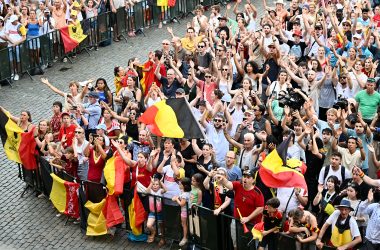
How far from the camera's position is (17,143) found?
16.7 m

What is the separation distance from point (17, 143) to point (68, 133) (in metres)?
1.10

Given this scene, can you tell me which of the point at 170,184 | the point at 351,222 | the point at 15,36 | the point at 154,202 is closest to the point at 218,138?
the point at 170,184

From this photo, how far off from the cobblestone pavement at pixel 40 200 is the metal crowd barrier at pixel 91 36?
362mm

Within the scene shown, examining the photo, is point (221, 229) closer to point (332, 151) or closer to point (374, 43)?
point (332, 151)

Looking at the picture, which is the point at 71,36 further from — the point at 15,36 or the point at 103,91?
the point at 103,91

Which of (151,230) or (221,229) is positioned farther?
(151,230)

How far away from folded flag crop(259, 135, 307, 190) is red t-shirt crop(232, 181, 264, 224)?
0.97ft

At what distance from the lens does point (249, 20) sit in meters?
22.6

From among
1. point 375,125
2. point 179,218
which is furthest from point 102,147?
point 375,125

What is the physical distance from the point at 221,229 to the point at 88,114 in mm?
5149

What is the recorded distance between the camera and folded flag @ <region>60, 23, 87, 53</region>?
78.6ft

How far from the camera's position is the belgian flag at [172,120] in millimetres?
15073

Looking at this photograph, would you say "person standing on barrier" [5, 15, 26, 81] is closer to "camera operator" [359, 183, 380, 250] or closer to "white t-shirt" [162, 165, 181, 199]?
"white t-shirt" [162, 165, 181, 199]

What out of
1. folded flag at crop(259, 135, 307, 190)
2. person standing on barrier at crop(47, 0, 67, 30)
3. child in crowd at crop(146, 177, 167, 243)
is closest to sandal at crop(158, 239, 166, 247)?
child in crowd at crop(146, 177, 167, 243)
